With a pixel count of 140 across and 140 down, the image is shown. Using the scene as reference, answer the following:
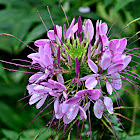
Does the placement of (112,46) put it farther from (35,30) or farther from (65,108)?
(35,30)

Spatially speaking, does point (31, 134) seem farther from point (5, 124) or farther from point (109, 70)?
point (109, 70)

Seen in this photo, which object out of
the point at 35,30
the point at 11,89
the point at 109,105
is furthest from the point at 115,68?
the point at 11,89

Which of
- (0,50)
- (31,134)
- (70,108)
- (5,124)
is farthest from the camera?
(0,50)

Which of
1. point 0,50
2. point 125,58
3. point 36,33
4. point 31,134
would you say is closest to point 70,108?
point 125,58

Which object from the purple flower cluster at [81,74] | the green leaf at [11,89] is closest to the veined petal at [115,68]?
the purple flower cluster at [81,74]

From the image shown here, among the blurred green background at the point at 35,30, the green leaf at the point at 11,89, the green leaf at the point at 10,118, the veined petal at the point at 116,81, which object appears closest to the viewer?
the veined petal at the point at 116,81

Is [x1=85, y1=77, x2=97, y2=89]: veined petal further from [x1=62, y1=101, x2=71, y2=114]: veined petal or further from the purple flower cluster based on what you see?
[x1=62, y1=101, x2=71, y2=114]: veined petal

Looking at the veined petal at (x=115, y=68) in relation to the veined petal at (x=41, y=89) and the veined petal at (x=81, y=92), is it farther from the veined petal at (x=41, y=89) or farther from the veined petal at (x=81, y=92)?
the veined petal at (x=41, y=89)
